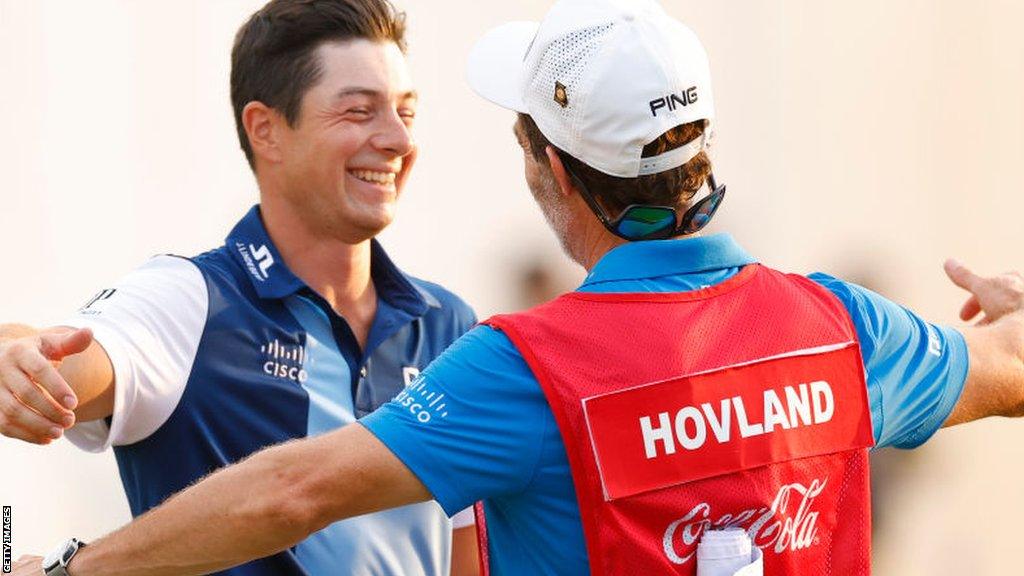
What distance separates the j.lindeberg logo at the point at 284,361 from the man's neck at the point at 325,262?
188 mm

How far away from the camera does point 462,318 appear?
423cm

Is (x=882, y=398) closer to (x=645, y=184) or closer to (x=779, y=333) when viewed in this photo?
(x=779, y=333)

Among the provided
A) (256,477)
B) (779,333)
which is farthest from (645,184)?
(256,477)

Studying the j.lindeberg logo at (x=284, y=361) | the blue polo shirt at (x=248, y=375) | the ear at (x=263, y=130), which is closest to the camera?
the blue polo shirt at (x=248, y=375)

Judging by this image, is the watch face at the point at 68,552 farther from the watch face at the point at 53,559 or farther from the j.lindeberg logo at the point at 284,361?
the j.lindeberg logo at the point at 284,361

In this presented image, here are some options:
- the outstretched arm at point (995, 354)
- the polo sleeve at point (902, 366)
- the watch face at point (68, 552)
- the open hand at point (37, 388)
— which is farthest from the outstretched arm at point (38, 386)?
the outstretched arm at point (995, 354)

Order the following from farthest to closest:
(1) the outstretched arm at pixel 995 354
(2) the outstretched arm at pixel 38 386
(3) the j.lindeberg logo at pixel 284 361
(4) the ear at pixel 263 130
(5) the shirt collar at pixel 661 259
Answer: (4) the ear at pixel 263 130, (3) the j.lindeberg logo at pixel 284 361, (1) the outstretched arm at pixel 995 354, (2) the outstretched arm at pixel 38 386, (5) the shirt collar at pixel 661 259

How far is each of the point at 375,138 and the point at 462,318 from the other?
0.53 metres

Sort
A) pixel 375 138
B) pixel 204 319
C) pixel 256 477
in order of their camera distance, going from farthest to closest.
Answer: pixel 375 138
pixel 204 319
pixel 256 477

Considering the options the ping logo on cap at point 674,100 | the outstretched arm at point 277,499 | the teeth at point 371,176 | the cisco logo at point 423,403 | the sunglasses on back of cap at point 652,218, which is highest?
the ping logo on cap at point 674,100

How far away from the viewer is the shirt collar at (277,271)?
12.5 ft

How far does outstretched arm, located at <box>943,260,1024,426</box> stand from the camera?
3.13 metres

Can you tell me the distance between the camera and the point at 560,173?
2.96m

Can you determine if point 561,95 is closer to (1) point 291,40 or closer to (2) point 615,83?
(2) point 615,83
